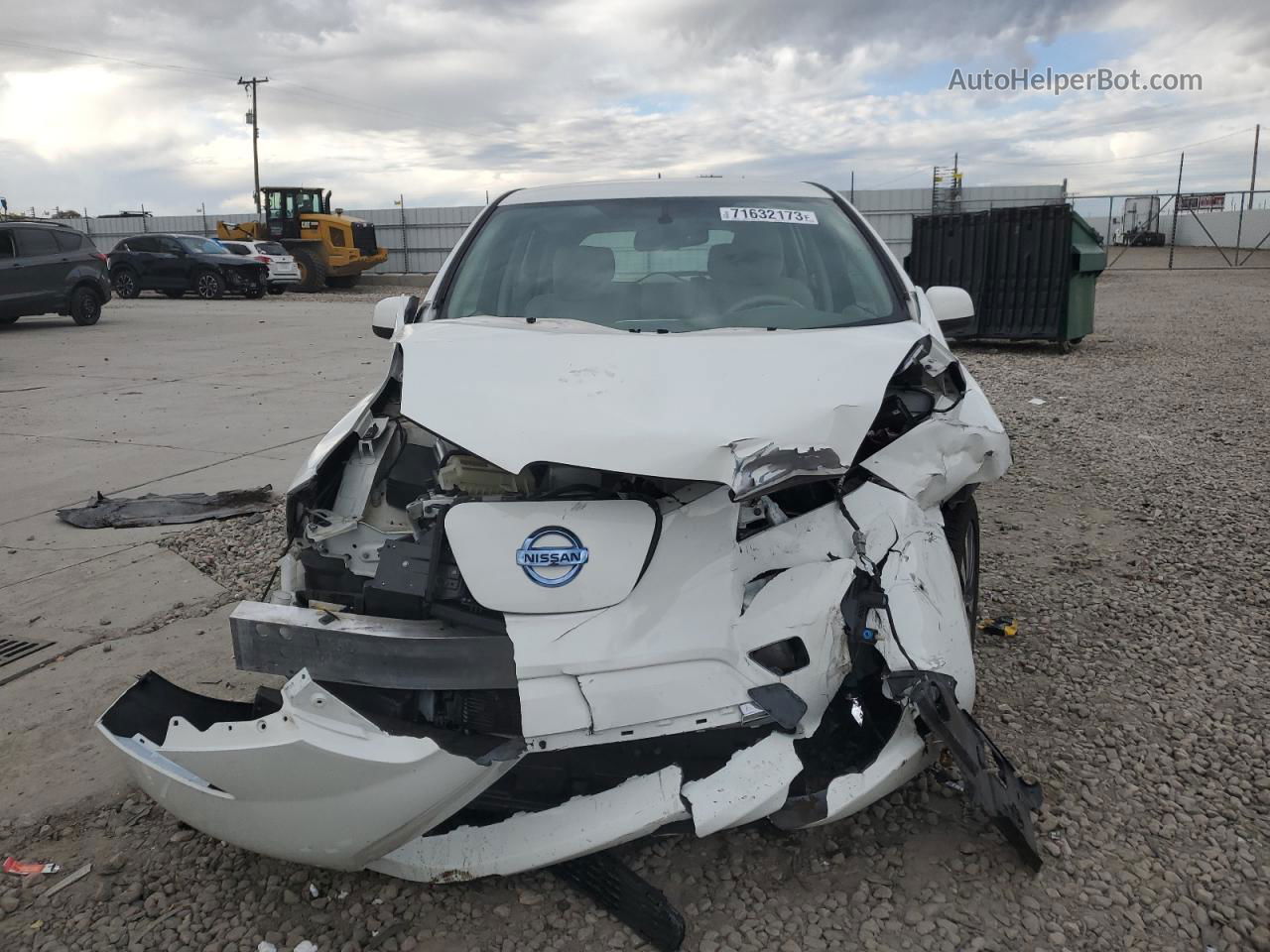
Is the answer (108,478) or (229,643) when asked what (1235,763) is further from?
(108,478)

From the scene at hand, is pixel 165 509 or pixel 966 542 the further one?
pixel 165 509

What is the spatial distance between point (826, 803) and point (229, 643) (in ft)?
8.33

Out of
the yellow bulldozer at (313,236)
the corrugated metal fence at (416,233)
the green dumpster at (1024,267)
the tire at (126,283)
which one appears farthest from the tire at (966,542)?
the corrugated metal fence at (416,233)

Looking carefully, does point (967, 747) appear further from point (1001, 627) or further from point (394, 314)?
point (394, 314)

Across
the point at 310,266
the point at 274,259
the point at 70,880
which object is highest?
the point at 274,259

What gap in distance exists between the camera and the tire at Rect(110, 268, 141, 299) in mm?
23000


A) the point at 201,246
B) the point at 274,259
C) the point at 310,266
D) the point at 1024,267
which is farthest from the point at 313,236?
the point at 1024,267

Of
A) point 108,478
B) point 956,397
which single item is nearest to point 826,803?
point 956,397

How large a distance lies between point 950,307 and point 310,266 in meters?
25.7

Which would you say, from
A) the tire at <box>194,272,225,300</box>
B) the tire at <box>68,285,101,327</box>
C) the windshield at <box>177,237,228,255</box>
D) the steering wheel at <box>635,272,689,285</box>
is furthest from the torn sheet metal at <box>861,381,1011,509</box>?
the windshield at <box>177,237,228,255</box>

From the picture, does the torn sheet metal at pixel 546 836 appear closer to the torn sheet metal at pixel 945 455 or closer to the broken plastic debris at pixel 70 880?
the broken plastic debris at pixel 70 880

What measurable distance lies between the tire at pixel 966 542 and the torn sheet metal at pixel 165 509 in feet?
12.9

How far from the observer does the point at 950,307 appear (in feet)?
12.0

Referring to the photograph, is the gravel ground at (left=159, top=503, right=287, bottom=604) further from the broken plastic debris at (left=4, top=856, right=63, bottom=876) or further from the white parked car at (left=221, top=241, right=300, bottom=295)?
the white parked car at (left=221, top=241, right=300, bottom=295)
